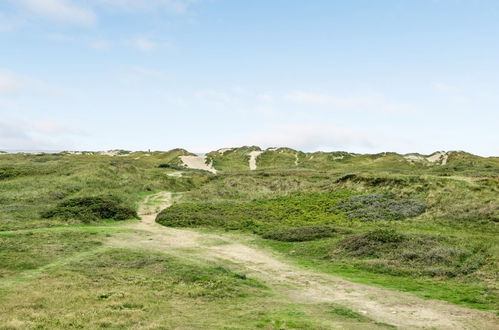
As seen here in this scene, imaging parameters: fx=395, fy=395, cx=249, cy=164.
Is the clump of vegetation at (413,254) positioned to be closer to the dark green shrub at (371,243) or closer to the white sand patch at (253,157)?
the dark green shrub at (371,243)

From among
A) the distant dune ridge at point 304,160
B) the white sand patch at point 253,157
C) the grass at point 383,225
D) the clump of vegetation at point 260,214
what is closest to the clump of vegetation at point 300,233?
the grass at point 383,225

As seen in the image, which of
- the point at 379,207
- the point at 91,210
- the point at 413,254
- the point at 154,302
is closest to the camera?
the point at 154,302

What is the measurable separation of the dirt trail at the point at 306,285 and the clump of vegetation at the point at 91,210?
243 inches

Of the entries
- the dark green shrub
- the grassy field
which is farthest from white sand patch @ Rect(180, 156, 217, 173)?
the dark green shrub

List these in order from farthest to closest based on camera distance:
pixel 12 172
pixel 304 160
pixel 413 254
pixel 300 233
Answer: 1. pixel 304 160
2. pixel 12 172
3. pixel 300 233
4. pixel 413 254

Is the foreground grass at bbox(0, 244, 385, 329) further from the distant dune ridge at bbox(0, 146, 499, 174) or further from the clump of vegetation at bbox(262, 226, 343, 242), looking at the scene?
the distant dune ridge at bbox(0, 146, 499, 174)

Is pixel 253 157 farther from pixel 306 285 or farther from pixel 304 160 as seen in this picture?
pixel 306 285

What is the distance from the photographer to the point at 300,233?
32.8 metres

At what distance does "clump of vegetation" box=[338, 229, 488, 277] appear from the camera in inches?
901

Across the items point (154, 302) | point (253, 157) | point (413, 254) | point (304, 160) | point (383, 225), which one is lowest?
point (154, 302)

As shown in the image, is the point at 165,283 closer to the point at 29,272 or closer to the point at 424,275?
the point at 29,272

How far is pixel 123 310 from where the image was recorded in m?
15.5

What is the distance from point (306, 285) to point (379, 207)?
25403mm

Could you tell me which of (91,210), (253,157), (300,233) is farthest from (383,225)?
(253,157)
